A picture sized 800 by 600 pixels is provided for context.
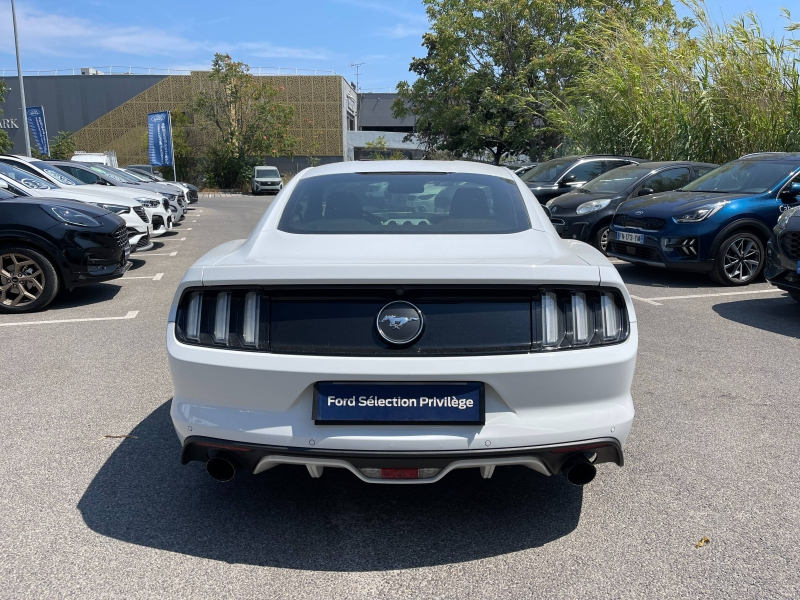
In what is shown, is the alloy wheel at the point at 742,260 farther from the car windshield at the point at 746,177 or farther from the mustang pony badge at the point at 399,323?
the mustang pony badge at the point at 399,323

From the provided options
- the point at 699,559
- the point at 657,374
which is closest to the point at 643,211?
the point at 657,374

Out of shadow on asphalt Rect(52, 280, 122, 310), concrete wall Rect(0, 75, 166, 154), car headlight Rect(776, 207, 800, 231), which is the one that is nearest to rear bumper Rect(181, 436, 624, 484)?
car headlight Rect(776, 207, 800, 231)

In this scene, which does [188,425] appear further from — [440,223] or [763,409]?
[763,409]

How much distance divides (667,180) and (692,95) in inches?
194

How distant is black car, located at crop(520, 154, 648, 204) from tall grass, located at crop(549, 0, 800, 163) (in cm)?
173

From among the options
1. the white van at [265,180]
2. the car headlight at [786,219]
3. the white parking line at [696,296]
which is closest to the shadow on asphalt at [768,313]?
the white parking line at [696,296]

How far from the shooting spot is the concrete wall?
54.3 meters

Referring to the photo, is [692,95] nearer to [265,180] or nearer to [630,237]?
[630,237]

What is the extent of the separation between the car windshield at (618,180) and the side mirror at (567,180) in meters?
1.68

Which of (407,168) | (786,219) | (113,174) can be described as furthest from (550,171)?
(407,168)

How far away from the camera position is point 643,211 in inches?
351

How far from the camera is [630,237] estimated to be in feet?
29.4

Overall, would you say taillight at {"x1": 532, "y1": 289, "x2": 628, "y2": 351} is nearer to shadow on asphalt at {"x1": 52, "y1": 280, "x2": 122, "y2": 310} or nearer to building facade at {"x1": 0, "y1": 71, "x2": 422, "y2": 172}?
shadow on asphalt at {"x1": 52, "y1": 280, "x2": 122, "y2": 310}

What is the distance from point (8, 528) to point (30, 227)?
4.85m
